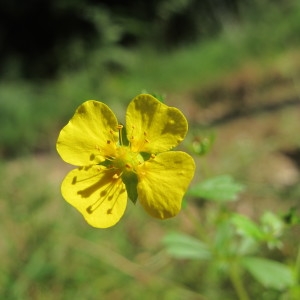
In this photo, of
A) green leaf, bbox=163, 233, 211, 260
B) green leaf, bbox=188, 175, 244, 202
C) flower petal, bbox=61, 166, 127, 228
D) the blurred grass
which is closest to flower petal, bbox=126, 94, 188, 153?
flower petal, bbox=61, 166, 127, 228

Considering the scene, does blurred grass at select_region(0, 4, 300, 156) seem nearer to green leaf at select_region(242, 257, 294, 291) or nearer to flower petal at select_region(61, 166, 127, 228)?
green leaf at select_region(242, 257, 294, 291)

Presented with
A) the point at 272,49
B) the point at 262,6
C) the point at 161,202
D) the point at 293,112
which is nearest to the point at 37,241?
the point at 161,202

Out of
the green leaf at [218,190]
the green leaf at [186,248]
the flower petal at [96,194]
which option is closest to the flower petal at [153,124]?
the flower petal at [96,194]

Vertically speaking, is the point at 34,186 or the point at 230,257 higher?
the point at 230,257

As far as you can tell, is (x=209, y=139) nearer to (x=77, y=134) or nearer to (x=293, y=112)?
(x=77, y=134)

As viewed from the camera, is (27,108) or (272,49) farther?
(27,108)

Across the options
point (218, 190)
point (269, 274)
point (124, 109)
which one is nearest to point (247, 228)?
point (218, 190)
